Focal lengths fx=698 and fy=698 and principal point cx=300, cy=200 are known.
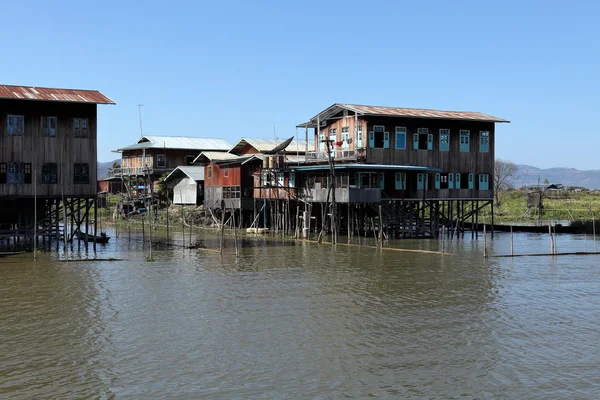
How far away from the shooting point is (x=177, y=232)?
54906 mm

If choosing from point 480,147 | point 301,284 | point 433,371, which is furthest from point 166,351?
point 480,147

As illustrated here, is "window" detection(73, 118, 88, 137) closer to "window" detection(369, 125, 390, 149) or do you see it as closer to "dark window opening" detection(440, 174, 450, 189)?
"window" detection(369, 125, 390, 149)

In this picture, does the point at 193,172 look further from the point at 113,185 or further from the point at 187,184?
the point at 113,185

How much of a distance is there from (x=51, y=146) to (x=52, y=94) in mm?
2871

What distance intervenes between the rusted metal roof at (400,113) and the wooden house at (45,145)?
1635 cm

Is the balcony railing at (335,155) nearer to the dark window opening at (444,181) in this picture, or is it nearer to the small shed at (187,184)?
the dark window opening at (444,181)

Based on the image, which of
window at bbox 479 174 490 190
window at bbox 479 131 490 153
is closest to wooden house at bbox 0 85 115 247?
window at bbox 479 131 490 153

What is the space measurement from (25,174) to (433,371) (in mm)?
26405

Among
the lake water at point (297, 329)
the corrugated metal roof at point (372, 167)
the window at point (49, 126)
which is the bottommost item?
the lake water at point (297, 329)

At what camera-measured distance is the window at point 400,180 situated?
152 feet

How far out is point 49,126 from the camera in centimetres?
3588

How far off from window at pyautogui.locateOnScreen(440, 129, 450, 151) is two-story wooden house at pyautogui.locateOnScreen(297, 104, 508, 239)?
7 cm

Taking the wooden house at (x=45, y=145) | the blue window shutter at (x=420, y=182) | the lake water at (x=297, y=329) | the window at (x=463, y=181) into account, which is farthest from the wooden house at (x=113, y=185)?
the lake water at (x=297, y=329)

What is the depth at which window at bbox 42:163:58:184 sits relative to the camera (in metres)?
35.7
